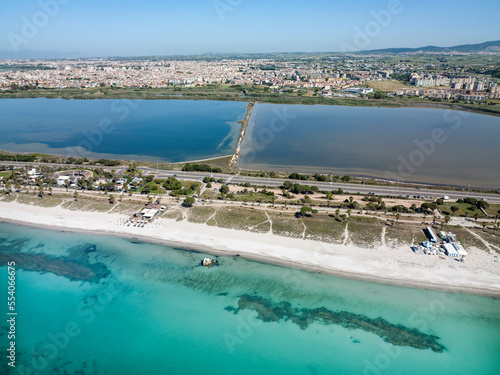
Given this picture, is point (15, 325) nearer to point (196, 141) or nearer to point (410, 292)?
point (410, 292)

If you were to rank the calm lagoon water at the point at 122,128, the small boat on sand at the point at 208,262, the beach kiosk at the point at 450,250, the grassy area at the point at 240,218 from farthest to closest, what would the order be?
the calm lagoon water at the point at 122,128 → the grassy area at the point at 240,218 → the small boat on sand at the point at 208,262 → the beach kiosk at the point at 450,250

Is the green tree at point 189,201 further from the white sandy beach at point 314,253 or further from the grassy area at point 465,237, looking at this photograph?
the grassy area at point 465,237

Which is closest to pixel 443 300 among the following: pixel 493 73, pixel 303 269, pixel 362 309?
pixel 362 309

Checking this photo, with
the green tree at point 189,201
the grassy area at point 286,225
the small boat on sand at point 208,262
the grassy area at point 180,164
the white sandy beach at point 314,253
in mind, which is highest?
the grassy area at point 180,164

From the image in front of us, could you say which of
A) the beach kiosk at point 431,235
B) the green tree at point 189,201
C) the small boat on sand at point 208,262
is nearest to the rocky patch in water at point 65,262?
the small boat on sand at point 208,262

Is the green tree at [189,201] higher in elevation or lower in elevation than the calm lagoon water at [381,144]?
lower

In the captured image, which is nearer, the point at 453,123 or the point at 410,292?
the point at 410,292
